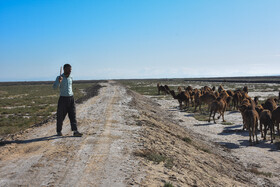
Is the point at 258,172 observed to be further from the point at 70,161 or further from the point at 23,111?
the point at 23,111

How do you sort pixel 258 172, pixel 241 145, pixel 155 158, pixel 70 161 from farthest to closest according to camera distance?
pixel 241 145
pixel 258 172
pixel 155 158
pixel 70 161

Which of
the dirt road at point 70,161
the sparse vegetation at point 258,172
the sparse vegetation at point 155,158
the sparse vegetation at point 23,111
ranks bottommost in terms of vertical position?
the sparse vegetation at point 258,172

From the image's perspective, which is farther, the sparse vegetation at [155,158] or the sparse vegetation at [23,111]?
the sparse vegetation at [23,111]

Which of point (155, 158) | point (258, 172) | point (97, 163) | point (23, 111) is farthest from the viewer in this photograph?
point (23, 111)

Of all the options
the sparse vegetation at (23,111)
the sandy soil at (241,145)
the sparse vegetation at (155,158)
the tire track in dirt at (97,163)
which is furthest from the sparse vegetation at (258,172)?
the sparse vegetation at (23,111)

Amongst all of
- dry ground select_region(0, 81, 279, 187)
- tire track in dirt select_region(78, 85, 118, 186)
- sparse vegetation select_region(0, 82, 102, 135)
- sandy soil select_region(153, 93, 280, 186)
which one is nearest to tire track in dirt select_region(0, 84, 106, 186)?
dry ground select_region(0, 81, 279, 187)

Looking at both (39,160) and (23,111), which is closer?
(39,160)

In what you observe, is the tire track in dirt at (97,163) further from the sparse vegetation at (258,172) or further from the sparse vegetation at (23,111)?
the sparse vegetation at (23,111)

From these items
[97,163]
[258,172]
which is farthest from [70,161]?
[258,172]

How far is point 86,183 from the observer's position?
5.08 meters

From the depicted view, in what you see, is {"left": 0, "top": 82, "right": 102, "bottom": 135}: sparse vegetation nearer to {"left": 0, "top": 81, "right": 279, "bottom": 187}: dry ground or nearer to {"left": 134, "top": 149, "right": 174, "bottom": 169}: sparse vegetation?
{"left": 0, "top": 81, "right": 279, "bottom": 187}: dry ground

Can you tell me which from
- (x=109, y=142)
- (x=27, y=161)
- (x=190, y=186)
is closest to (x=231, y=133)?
(x=109, y=142)

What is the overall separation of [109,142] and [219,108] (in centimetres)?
1220

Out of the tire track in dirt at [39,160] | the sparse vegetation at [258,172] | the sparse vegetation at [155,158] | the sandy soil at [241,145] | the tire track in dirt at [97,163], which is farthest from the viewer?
the sandy soil at [241,145]
